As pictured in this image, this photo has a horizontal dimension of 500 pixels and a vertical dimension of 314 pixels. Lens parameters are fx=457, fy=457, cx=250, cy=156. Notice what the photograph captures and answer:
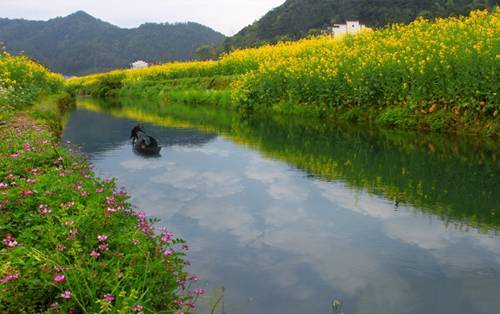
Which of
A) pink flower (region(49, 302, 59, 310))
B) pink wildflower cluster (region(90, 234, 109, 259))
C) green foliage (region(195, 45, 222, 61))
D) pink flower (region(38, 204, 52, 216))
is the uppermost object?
green foliage (region(195, 45, 222, 61))

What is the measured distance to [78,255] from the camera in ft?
11.1

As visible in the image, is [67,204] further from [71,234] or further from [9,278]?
[9,278]

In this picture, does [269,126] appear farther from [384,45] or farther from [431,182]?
[431,182]

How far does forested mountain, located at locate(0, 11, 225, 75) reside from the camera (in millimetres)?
121750

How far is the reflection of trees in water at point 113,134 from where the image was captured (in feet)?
41.8

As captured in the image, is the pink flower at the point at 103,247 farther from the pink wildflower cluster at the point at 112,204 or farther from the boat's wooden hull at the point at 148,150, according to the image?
the boat's wooden hull at the point at 148,150

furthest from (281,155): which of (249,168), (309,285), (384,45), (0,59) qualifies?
(0,59)

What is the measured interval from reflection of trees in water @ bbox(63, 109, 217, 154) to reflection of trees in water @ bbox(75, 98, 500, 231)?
1.17 m

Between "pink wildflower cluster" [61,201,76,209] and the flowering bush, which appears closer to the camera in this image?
the flowering bush

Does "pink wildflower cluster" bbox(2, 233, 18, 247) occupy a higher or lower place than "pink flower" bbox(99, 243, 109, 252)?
higher

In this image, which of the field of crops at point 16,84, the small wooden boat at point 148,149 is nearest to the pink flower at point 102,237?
the small wooden boat at point 148,149

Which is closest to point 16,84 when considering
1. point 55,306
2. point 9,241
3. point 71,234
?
point 9,241

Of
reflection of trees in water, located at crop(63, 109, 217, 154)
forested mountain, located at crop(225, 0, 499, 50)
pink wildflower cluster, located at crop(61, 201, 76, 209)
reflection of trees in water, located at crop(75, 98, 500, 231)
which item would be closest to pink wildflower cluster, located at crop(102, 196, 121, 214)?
pink wildflower cluster, located at crop(61, 201, 76, 209)

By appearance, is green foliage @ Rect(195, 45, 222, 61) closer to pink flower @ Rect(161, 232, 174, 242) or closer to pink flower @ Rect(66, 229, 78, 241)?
pink flower @ Rect(161, 232, 174, 242)
